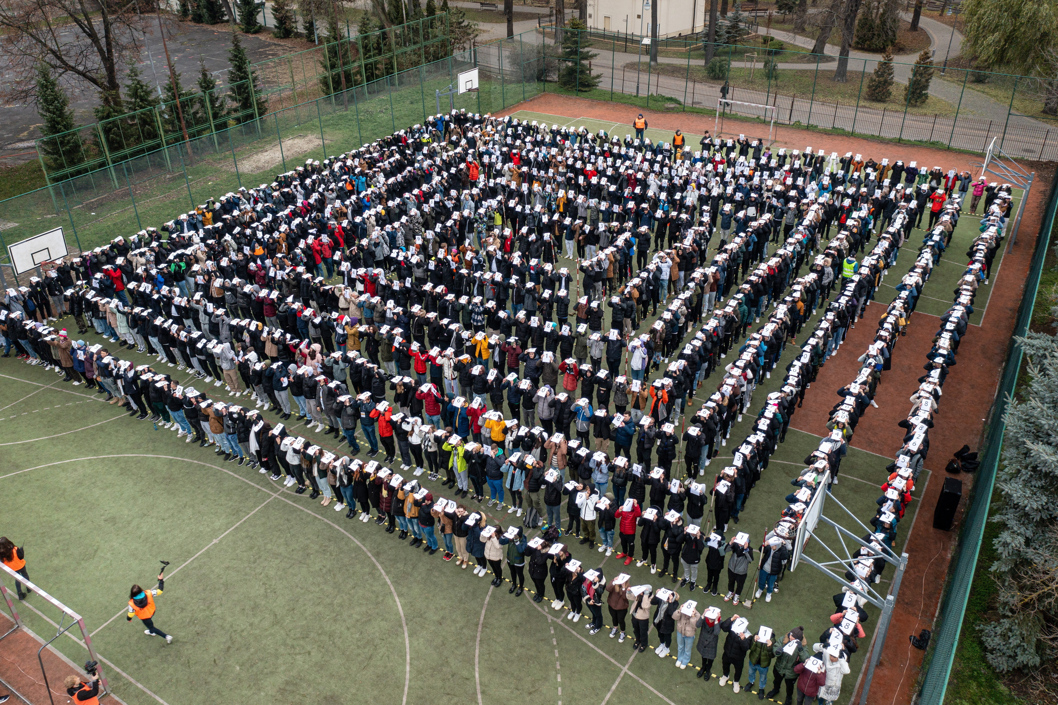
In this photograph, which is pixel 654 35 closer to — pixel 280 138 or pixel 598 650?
pixel 280 138

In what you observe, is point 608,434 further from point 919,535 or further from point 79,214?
point 79,214

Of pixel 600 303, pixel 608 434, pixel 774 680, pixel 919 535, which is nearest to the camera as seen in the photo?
pixel 774 680

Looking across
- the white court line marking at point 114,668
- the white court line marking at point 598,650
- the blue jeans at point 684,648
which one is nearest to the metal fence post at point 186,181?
the white court line marking at point 114,668

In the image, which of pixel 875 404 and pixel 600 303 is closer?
pixel 875 404

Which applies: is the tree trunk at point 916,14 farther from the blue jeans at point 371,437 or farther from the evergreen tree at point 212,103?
the blue jeans at point 371,437

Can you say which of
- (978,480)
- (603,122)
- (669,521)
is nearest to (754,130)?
(603,122)

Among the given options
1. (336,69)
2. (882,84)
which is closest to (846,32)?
(882,84)
